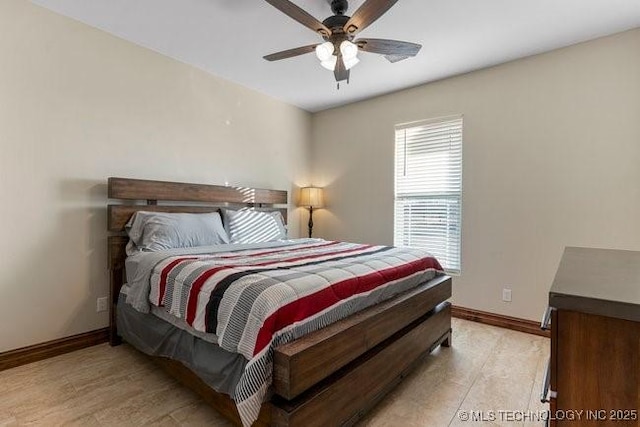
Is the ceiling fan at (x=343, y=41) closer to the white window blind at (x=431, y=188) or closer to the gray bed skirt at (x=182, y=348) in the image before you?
the white window blind at (x=431, y=188)

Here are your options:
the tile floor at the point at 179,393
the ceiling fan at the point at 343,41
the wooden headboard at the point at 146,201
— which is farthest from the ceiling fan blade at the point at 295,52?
the tile floor at the point at 179,393

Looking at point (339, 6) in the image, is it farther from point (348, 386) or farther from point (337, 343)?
point (348, 386)

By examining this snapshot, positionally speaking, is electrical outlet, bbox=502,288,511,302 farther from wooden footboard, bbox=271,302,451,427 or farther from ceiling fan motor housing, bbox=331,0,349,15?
ceiling fan motor housing, bbox=331,0,349,15

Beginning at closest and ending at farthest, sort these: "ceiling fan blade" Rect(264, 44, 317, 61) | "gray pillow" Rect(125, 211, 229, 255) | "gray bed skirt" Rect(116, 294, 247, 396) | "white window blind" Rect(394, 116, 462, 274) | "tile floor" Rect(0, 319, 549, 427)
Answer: "gray bed skirt" Rect(116, 294, 247, 396), "tile floor" Rect(0, 319, 549, 427), "ceiling fan blade" Rect(264, 44, 317, 61), "gray pillow" Rect(125, 211, 229, 255), "white window blind" Rect(394, 116, 462, 274)

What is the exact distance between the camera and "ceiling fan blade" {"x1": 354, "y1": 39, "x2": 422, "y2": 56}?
2123 mm

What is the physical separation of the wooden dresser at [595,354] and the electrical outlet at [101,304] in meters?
3.03

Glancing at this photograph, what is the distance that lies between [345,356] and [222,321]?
61 centimetres

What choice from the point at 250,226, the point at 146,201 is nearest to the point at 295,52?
the point at 250,226

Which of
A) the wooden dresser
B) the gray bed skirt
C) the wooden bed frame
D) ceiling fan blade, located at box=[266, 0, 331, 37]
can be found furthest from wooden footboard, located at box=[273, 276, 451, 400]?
ceiling fan blade, located at box=[266, 0, 331, 37]

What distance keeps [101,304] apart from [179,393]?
1.25 meters

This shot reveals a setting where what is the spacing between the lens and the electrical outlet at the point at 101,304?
264cm

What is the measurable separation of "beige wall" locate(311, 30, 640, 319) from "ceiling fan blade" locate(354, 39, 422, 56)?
4.61 ft

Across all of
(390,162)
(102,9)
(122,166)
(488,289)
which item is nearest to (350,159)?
(390,162)

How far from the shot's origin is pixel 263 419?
1.37 m
